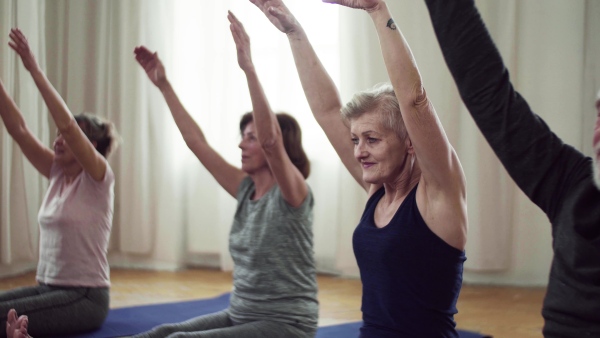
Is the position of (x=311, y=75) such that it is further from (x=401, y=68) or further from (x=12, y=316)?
(x=12, y=316)

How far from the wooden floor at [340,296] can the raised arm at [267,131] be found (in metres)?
1.20

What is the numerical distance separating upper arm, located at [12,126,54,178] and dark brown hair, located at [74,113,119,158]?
0.22m

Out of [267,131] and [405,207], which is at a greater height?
[267,131]

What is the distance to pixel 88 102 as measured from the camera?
5.61 m

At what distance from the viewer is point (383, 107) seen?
1628 mm

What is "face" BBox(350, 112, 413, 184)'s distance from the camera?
1.61m

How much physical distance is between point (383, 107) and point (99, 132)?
1.88 meters

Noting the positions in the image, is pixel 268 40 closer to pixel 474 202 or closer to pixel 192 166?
pixel 192 166

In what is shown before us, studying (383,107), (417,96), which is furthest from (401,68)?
(383,107)

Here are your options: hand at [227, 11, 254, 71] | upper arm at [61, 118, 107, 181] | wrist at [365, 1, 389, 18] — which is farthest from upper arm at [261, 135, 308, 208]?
upper arm at [61, 118, 107, 181]

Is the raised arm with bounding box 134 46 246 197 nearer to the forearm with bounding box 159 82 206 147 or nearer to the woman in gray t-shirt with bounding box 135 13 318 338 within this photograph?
the forearm with bounding box 159 82 206 147

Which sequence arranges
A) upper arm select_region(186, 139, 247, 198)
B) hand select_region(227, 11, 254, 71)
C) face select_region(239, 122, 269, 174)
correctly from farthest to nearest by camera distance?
1. upper arm select_region(186, 139, 247, 198)
2. face select_region(239, 122, 269, 174)
3. hand select_region(227, 11, 254, 71)

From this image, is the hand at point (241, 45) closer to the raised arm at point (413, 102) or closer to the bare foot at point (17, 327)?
the raised arm at point (413, 102)

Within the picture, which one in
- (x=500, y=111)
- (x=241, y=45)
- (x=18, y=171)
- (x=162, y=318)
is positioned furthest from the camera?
(x=18, y=171)
